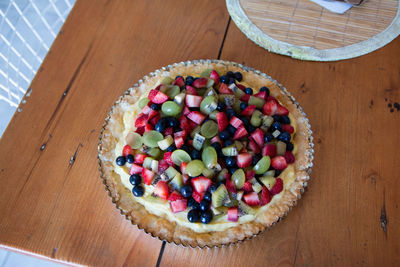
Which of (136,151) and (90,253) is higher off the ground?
(136,151)

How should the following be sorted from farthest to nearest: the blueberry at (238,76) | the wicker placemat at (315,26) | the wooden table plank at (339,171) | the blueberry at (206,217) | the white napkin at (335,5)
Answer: the white napkin at (335,5) < the wicker placemat at (315,26) < the blueberry at (238,76) < the wooden table plank at (339,171) < the blueberry at (206,217)

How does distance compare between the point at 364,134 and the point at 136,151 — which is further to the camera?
the point at 364,134

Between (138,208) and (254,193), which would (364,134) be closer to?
(254,193)

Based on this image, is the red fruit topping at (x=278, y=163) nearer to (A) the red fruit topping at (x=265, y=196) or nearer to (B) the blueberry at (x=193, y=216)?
(A) the red fruit topping at (x=265, y=196)

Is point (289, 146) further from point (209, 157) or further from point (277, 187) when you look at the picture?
point (209, 157)

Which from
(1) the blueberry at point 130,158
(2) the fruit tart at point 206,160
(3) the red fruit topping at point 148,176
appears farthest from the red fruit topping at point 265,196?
(1) the blueberry at point 130,158

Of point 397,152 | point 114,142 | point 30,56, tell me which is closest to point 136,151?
point 114,142

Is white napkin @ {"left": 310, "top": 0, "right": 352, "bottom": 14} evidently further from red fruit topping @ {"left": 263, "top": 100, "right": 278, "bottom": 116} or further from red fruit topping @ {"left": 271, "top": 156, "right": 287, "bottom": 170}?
red fruit topping @ {"left": 271, "top": 156, "right": 287, "bottom": 170}
